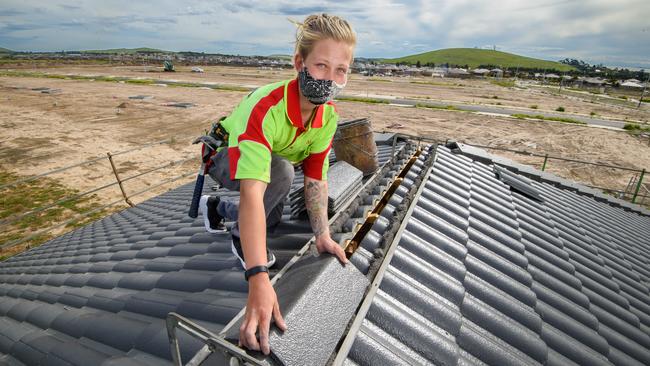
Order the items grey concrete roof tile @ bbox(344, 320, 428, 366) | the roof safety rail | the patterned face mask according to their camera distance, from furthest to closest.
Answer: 1. the patterned face mask
2. grey concrete roof tile @ bbox(344, 320, 428, 366)
3. the roof safety rail

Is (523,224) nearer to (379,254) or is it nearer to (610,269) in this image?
(610,269)

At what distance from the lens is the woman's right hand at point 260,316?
146 centimetres

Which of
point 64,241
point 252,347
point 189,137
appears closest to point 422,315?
point 252,347

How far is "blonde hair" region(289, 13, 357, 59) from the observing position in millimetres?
1969

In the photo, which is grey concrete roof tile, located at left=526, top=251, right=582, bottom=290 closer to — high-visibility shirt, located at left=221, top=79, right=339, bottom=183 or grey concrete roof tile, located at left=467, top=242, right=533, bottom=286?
grey concrete roof tile, located at left=467, top=242, right=533, bottom=286

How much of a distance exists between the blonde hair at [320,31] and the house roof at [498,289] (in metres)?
1.72

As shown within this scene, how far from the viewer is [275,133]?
218cm

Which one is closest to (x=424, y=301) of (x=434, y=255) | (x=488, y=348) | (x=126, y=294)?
(x=488, y=348)

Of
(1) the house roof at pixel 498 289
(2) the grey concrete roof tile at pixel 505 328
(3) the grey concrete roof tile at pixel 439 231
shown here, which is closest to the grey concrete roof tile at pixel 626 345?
Answer: (1) the house roof at pixel 498 289

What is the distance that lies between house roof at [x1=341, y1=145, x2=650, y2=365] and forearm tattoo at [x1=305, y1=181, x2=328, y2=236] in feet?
2.00

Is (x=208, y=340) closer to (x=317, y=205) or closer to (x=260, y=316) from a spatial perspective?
(x=260, y=316)

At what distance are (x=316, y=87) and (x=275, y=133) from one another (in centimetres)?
41

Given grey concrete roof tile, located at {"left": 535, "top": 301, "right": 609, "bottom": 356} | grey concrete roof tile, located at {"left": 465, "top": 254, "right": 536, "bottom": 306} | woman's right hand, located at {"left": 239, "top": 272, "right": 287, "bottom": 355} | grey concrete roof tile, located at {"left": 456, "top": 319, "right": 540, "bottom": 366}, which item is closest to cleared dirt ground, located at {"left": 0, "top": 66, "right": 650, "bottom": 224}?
grey concrete roof tile, located at {"left": 465, "top": 254, "right": 536, "bottom": 306}

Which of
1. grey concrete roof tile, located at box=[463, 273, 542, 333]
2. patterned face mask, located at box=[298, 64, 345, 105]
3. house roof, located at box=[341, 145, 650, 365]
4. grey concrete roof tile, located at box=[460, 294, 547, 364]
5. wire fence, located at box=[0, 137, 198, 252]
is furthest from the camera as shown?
wire fence, located at box=[0, 137, 198, 252]
